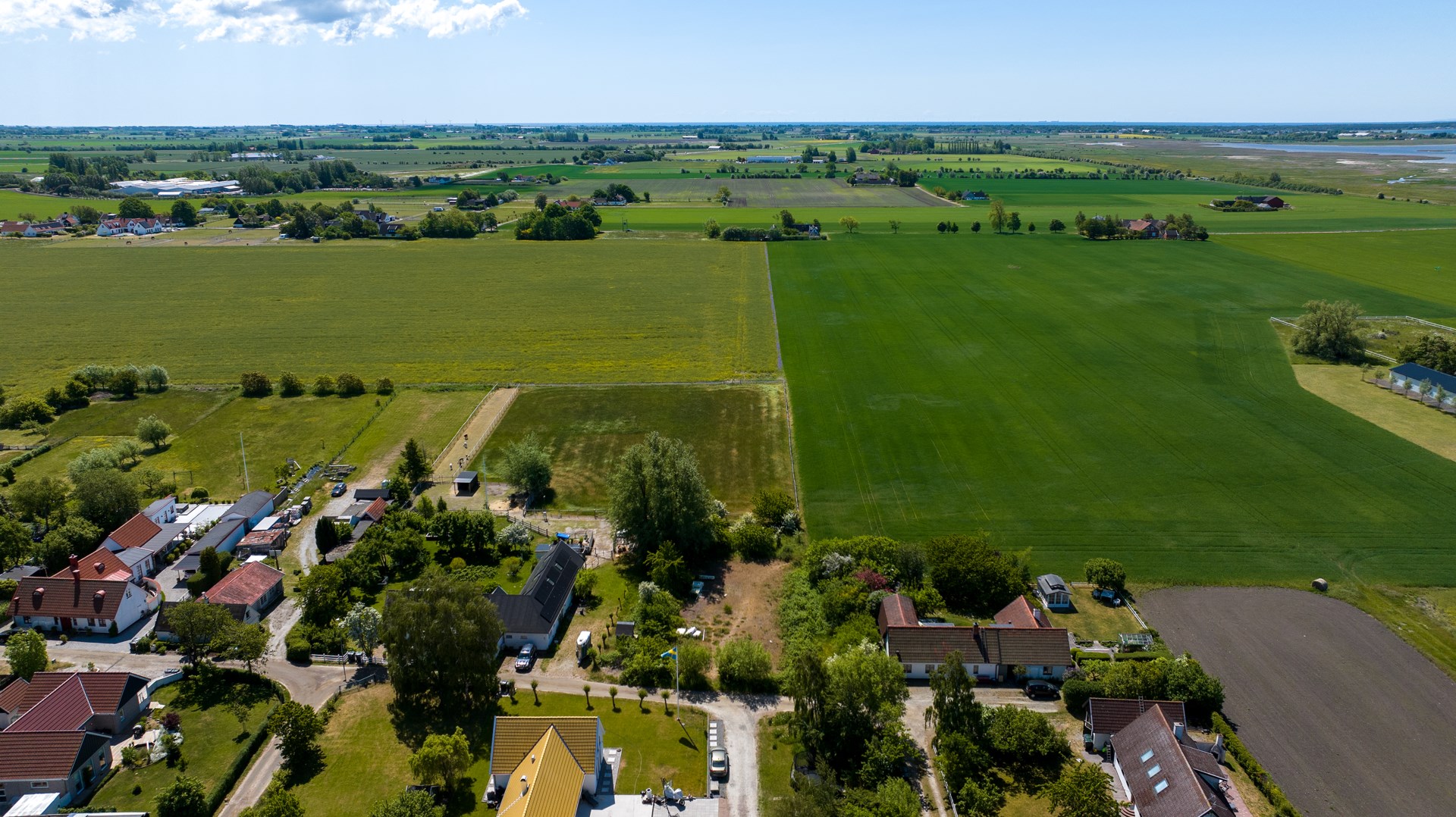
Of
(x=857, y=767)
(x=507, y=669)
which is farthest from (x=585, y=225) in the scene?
(x=857, y=767)

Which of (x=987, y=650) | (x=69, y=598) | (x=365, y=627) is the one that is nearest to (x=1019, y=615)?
(x=987, y=650)

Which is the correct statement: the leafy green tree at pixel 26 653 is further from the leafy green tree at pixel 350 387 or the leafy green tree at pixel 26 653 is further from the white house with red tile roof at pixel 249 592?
the leafy green tree at pixel 350 387

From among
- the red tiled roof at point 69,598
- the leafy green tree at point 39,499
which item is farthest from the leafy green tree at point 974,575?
the leafy green tree at point 39,499

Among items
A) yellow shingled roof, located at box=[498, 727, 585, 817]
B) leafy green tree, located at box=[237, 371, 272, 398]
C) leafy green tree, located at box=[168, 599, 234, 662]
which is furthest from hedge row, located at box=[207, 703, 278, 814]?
leafy green tree, located at box=[237, 371, 272, 398]

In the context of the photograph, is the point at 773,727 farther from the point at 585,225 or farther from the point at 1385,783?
the point at 585,225

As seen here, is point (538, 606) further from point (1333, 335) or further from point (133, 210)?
point (133, 210)

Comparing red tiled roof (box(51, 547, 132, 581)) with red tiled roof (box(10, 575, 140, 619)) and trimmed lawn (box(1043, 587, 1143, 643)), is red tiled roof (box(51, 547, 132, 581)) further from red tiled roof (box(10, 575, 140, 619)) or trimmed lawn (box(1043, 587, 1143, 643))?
trimmed lawn (box(1043, 587, 1143, 643))
